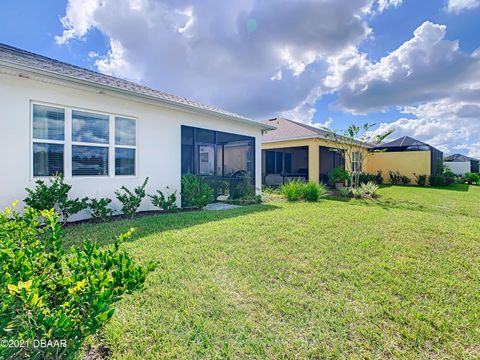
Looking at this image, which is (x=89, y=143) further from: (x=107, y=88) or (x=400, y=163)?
(x=400, y=163)


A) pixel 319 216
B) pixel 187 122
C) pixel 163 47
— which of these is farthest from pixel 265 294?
pixel 163 47

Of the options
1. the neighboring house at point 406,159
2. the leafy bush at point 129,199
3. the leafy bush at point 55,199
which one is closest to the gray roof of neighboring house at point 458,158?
the neighboring house at point 406,159

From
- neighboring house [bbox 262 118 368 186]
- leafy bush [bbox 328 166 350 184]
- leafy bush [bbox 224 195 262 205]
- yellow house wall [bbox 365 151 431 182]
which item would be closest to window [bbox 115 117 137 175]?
leafy bush [bbox 224 195 262 205]

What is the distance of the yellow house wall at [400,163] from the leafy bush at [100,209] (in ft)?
72.9

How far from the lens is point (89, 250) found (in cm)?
195

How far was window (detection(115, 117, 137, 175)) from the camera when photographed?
7.38m

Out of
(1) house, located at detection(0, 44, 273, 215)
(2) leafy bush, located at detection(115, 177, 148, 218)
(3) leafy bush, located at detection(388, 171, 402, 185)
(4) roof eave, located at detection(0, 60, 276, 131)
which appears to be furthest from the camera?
(3) leafy bush, located at detection(388, 171, 402, 185)

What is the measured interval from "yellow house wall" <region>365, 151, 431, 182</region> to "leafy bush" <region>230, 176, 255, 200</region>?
16055 millimetres

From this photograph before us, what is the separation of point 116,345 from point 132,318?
0.36 meters

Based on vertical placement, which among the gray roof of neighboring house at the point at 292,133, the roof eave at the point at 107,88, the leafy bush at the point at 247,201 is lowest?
the leafy bush at the point at 247,201

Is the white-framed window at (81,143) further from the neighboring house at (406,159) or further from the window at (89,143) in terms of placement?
the neighboring house at (406,159)

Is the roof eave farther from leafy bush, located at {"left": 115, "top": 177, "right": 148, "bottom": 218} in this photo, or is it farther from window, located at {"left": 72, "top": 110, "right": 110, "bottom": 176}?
leafy bush, located at {"left": 115, "top": 177, "right": 148, "bottom": 218}

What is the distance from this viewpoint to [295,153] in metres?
20.4

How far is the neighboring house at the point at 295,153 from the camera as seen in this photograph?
15352 millimetres
